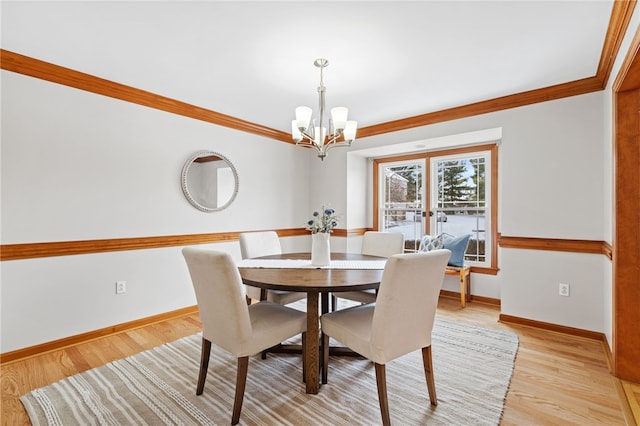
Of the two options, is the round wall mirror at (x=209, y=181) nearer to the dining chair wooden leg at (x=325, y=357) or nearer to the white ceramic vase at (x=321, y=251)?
the white ceramic vase at (x=321, y=251)

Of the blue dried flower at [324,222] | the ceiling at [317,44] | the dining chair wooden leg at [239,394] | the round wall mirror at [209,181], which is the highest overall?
the ceiling at [317,44]

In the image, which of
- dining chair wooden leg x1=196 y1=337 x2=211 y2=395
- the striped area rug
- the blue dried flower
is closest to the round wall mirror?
the striped area rug

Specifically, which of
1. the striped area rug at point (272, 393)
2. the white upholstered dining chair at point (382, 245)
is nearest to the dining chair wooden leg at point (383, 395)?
the striped area rug at point (272, 393)

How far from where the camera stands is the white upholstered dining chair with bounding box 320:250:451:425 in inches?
58.7

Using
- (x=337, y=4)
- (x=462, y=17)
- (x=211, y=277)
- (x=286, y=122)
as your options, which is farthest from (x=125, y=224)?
(x=462, y=17)

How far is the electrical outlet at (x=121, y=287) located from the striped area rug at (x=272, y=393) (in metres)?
Answer: 0.71

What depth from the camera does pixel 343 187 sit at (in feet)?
14.7

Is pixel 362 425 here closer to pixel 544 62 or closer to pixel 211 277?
pixel 211 277

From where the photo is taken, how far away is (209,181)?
3.52 m

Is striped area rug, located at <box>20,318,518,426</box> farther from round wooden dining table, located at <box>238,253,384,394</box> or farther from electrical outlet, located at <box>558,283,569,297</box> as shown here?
electrical outlet, located at <box>558,283,569,297</box>

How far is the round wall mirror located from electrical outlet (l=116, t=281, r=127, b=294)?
3.34ft

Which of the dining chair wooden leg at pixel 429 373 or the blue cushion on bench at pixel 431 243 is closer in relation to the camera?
the dining chair wooden leg at pixel 429 373

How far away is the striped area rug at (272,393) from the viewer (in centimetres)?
167

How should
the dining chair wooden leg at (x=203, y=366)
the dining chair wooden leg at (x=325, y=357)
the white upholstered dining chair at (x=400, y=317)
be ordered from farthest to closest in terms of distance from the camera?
the dining chair wooden leg at (x=325, y=357) < the dining chair wooden leg at (x=203, y=366) < the white upholstered dining chair at (x=400, y=317)
